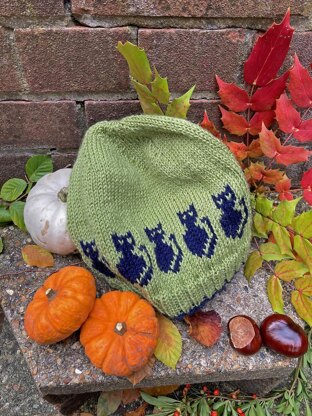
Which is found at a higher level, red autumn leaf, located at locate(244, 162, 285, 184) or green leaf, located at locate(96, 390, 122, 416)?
red autumn leaf, located at locate(244, 162, 285, 184)

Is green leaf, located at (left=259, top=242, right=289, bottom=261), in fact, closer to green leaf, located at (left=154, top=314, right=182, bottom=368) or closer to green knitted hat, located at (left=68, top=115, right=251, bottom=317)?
green knitted hat, located at (left=68, top=115, right=251, bottom=317)

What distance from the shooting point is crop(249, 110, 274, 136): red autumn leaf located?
974 millimetres

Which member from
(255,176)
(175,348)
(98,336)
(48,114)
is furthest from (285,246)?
(48,114)

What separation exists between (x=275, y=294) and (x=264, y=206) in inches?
8.3

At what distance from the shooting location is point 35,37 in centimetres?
84

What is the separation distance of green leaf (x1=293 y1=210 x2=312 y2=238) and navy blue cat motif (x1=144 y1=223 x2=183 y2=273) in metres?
0.27

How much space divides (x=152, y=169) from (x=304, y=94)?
0.40 m

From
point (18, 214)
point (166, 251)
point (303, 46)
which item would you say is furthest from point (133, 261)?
point (303, 46)

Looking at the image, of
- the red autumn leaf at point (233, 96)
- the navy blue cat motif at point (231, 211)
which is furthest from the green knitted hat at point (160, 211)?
the red autumn leaf at point (233, 96)

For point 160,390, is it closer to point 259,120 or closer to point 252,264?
point 252,264

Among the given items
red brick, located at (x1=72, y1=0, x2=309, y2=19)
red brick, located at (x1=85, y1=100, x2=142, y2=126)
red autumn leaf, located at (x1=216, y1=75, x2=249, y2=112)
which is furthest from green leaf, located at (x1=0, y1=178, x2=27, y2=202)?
red autumn leaf, located at (x1=216, y1=75, x2=249, y2=112)

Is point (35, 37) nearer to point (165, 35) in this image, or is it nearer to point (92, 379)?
point (165, 35)

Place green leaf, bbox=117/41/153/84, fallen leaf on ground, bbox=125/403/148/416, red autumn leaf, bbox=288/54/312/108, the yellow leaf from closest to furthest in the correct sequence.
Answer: green leaf, bbox=117/41/153/84 → red autumn leaf, bbox=288/54/312/108 → the yellow leaf → fallen leaf on ground, bbox=125/403/148/416

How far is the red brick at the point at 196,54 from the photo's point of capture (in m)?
0.86
